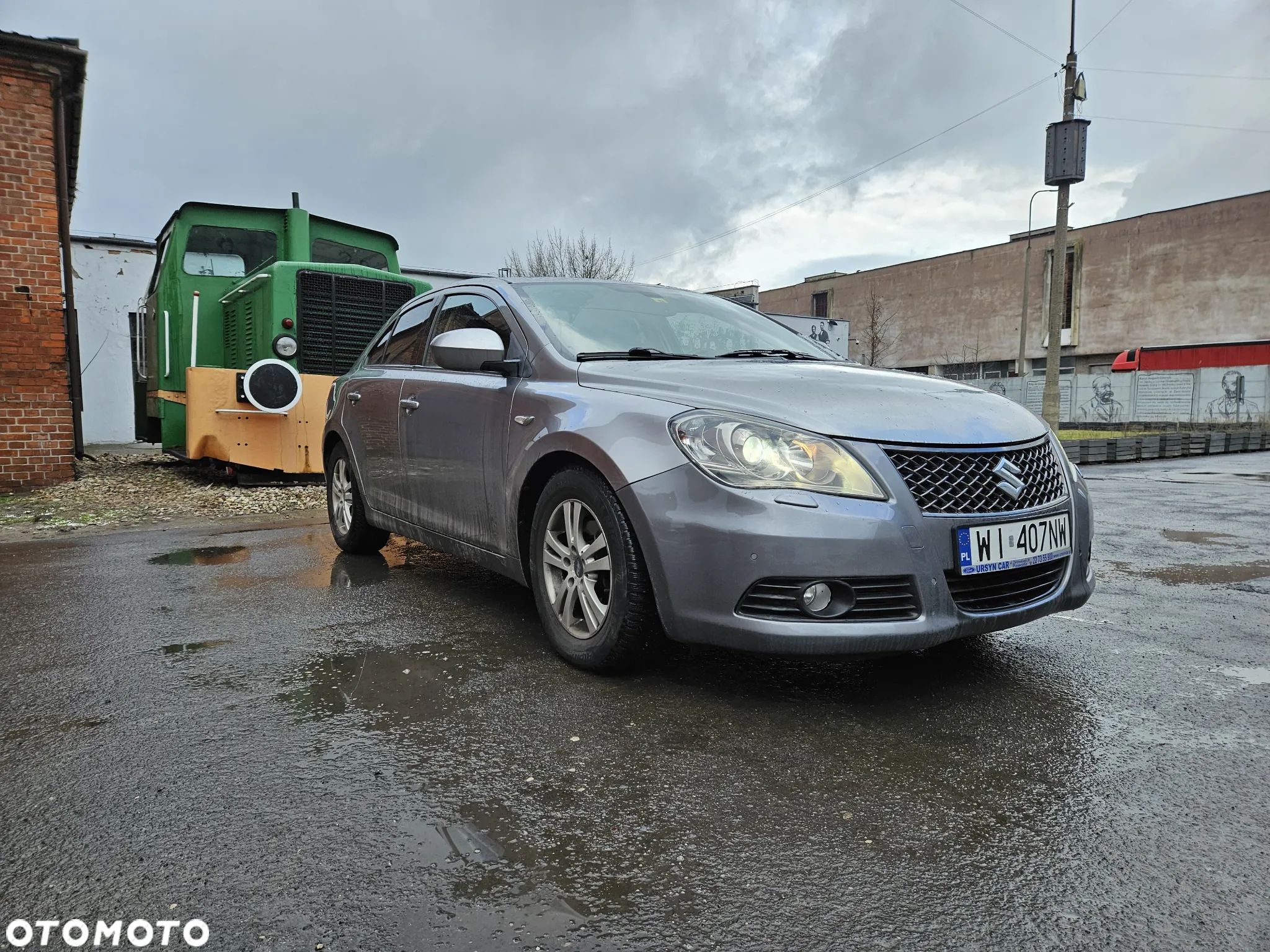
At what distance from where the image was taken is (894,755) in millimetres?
2471

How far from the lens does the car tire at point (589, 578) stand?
9.52 feet

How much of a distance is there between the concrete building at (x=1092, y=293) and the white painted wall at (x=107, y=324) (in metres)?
41.4

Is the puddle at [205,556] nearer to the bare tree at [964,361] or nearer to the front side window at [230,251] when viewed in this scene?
the front side window at [230,251]

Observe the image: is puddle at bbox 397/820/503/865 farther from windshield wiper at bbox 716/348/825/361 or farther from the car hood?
windshield wiper at bbox 716/348/825/361

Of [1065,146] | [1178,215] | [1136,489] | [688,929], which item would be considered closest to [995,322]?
[1178,215]

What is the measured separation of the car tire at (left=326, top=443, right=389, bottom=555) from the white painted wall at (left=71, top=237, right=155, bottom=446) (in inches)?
559

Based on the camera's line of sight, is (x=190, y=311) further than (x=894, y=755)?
Yes

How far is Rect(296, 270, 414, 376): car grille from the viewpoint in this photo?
8672 millimetres

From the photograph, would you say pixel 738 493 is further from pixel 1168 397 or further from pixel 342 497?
pixel 1168 397

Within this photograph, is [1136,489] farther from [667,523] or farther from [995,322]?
[995,322]

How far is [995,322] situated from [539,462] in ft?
160

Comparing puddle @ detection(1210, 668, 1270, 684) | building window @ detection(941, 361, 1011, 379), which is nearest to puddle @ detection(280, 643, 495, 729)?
puddle @ detection(1210, 668, 1270, 684)

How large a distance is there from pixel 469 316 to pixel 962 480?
2.49 m

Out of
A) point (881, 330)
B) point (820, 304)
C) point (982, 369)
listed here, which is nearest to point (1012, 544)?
point (982, 369)
